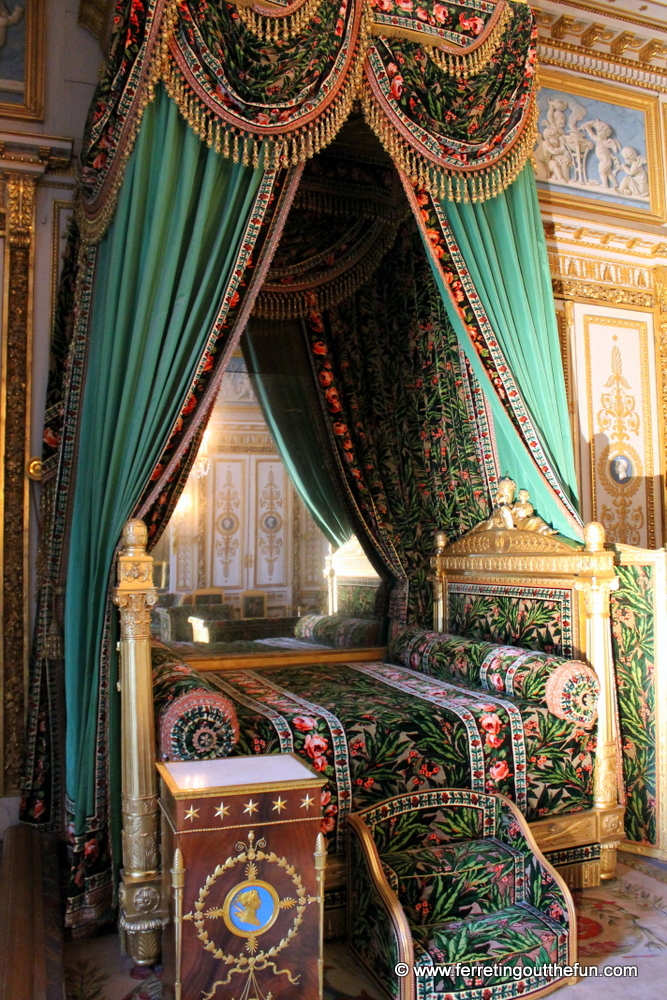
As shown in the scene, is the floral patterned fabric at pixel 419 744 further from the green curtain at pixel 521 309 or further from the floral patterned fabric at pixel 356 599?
the floral patterned fabric at pixel 356 599

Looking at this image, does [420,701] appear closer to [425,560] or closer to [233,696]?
[233,696]

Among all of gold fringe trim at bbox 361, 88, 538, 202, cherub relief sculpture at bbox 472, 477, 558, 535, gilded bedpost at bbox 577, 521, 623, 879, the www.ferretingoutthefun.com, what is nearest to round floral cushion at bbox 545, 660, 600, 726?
gilded bedpost at bbox 577, 521, 623, 879

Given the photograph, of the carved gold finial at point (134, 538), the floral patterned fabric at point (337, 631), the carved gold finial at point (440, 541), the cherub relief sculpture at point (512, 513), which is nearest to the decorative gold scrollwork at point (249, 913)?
the carved gold finial at point (134, 538)

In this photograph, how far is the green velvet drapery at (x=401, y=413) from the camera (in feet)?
13.9

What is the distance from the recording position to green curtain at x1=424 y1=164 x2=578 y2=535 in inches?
132

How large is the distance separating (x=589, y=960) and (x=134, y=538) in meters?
1.93

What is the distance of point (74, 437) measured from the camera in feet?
10.6

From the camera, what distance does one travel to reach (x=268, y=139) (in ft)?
9.41

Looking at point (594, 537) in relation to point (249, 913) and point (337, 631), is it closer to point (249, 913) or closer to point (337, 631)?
point (337, 631)

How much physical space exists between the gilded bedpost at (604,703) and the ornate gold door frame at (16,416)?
100 inches

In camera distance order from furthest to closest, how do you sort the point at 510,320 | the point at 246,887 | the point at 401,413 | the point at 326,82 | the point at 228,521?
the point at 401,413 → the point at 228,521 → the point at 510,320 → the point at 326,82 → the point at 246,887

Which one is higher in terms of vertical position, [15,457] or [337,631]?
[15,457]

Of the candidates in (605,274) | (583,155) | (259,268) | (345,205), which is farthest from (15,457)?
(583,155)

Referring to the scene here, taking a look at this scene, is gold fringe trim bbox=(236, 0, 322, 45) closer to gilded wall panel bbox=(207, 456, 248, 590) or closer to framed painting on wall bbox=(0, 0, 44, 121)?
framed painting on wall bbox=(0, 0, 44, 121)
